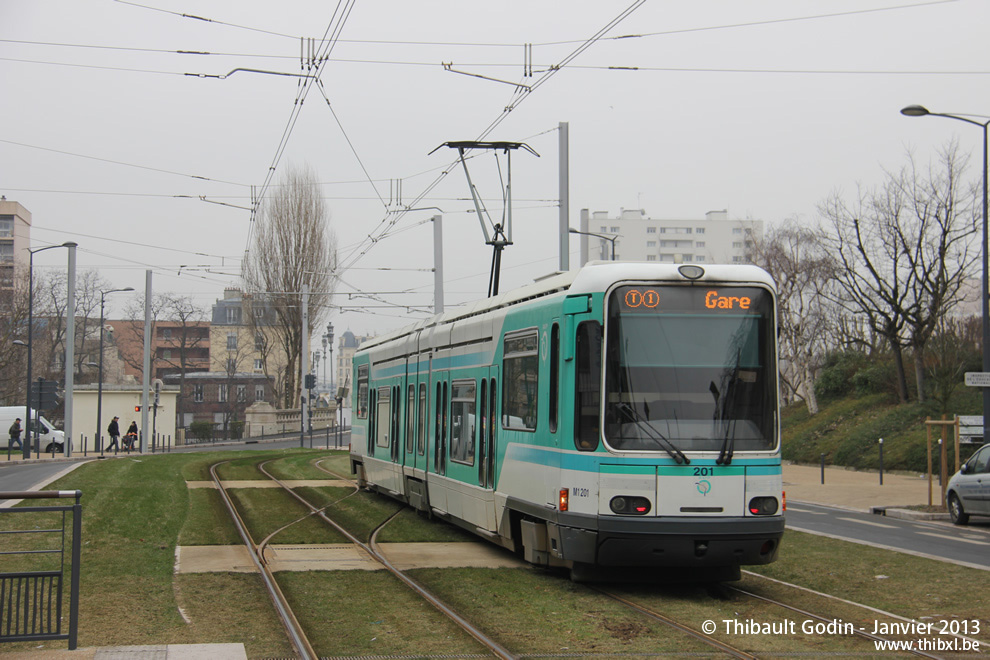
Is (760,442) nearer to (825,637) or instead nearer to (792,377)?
(825,637)

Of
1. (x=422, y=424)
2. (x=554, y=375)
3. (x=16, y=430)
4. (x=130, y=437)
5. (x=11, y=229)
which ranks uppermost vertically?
(x=11, y=229)

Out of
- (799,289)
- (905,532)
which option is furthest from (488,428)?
(799,289)

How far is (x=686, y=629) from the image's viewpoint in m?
8.10

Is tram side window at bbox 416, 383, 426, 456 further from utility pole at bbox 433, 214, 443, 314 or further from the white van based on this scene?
the white van

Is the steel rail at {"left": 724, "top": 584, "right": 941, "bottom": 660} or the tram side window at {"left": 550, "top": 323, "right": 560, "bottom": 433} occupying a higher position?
the tram side window at {"left": 550, "top": 323, "right": 560, "bottom": 433}

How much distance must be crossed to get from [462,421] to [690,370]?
4.51 m

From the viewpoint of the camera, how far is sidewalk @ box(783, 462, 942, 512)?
2386 centimetres

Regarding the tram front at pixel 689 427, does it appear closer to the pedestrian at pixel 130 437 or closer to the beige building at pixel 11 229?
the pedestrian at pixel 130 437

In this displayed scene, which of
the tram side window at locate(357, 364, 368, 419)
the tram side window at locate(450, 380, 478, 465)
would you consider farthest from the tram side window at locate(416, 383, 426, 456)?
the tram side window at locate(357, 364, 368, 419)

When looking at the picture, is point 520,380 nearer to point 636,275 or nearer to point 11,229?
point 636,275

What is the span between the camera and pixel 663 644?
7570mm

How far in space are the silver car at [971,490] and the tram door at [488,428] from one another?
10.3 m

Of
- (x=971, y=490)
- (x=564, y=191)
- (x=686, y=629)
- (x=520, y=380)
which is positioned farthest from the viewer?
Result: (x=564, y=191)

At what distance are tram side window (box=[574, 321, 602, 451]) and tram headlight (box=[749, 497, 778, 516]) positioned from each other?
1.56 m
